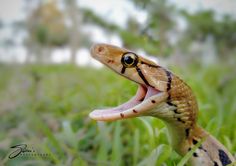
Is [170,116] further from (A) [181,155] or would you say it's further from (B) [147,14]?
(B) [147,14]

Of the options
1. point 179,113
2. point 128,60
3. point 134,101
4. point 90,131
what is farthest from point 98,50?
point 90,131

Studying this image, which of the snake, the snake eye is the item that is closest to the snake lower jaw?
the snake

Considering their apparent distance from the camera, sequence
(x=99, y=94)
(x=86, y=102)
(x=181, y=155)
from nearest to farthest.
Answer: (x=181, y=155), (x=86, y=102), (x=99, y=94)

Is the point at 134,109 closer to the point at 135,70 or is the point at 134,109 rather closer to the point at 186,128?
the point at 135,70

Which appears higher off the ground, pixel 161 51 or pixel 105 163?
pixel 161 51

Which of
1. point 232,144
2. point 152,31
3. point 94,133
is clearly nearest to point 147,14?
point 152,31

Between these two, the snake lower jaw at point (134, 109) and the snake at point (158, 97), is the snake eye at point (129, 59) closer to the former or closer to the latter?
the snake at point (158, 97)

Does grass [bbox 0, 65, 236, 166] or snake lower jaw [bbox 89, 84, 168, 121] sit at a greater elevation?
snake lower jaw [bbox 89, 84, 168, 121]

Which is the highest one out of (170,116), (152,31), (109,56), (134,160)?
(152,31)

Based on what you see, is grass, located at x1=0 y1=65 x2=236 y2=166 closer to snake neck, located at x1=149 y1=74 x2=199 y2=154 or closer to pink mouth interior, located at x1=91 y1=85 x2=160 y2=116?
snake neck, located at x1=149 y1=74 x2=199 y2=154
